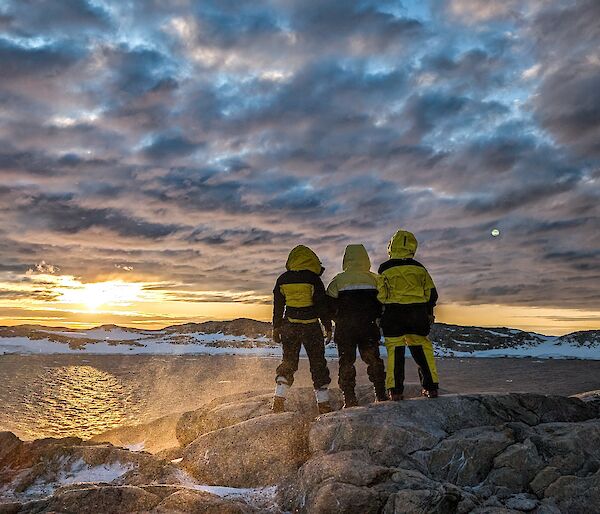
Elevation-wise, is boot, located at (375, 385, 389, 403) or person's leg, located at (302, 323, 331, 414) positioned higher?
person's leg, located at (302, 323, 331, 414)

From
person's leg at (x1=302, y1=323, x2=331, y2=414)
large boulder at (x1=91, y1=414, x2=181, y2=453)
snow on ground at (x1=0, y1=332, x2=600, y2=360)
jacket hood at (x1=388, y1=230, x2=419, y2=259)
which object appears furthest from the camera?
snow on ground at (x1=0, y1=332, x2=600, y2=360)

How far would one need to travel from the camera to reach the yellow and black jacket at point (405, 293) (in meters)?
9.64

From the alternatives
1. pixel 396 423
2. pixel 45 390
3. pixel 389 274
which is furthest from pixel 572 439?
pixel 45 390

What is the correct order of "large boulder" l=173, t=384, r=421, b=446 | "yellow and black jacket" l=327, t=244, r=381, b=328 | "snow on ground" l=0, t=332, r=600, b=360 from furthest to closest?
"snow on ground" l=0, t=332, r=600, b=360
"large boulder" l=173, t=384, r=421, b=446
"yellow and black jacket" l=327, t=244, r=381, b=328

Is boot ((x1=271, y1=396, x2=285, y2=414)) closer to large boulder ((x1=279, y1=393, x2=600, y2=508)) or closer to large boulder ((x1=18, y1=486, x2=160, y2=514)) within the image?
large boulder ((x1=279, y1=393, x2=600, y2=508))

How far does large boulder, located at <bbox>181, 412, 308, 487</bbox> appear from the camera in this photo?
8719mm

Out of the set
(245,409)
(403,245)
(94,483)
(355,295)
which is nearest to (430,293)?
(403,245)

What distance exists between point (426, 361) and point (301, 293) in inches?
116

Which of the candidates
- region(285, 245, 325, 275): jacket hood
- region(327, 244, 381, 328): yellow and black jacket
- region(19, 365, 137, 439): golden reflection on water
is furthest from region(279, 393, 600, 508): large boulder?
region(19, 365, 137, 439): golden reflection on water

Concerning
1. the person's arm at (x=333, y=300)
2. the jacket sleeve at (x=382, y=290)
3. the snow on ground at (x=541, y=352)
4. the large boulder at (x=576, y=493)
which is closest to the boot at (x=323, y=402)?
the person's arm at (x=333, y=300)

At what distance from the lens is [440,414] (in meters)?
8.81

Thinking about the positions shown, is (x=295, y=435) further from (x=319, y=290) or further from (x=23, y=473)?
(x=23, y=473)

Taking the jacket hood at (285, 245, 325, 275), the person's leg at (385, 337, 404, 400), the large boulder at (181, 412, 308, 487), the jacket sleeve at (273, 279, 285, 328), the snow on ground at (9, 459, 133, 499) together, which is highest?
the jacket hood at (285, 245, 325, 275)

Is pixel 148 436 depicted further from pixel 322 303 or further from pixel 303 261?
pixel 303 261
